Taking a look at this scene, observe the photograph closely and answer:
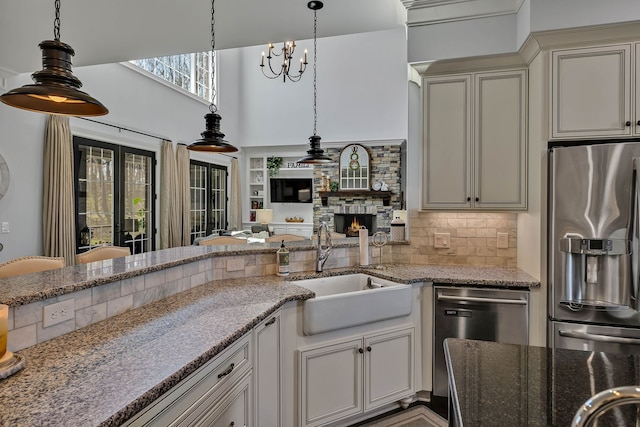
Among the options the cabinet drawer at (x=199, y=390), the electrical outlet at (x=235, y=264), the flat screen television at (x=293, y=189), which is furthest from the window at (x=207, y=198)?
the cabinet drawer at (x=199, y=390)

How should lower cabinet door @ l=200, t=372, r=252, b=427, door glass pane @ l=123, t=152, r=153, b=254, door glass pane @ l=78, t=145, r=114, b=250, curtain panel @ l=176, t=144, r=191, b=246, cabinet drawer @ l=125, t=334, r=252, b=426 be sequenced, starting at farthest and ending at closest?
1. curtain panel @ l=176, t=144, r=191, b=246
2. door glass pane @ l=123, t=152, r=153, b=254
3. door glass pane @ l=78, t=145, r=114, b=250
4. lower cabinet door @ l=200, t=372, r=252, b=427
5. cabinet drawer @ l=125, t=334, r=252, b=426

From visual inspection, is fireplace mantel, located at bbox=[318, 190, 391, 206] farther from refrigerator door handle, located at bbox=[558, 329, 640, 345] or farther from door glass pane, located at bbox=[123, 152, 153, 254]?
refrigerator door handle, located at bbox=[558, 329, 640, 345]

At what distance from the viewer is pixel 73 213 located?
443 centimetres

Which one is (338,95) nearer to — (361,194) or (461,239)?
(361,194)

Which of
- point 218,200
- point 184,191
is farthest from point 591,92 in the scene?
point 218,200

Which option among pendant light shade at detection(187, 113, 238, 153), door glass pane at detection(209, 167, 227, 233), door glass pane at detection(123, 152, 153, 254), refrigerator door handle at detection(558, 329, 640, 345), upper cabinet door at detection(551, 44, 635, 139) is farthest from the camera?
door glass pane at detection(209, 167, 227, 233)

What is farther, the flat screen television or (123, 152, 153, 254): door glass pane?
the flat screen television

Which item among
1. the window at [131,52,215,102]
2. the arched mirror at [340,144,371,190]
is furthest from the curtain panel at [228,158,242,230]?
the arched mirror at [340,144,371,190]

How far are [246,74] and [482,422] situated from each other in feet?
31.5

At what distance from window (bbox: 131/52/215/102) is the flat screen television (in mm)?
2669

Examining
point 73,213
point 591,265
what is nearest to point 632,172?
point 591,265

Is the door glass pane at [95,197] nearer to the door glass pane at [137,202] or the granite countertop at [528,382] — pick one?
the door glass pane at [137,202]

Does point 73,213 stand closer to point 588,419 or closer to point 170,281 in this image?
point 170,281

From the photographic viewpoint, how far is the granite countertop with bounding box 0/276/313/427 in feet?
2.83
